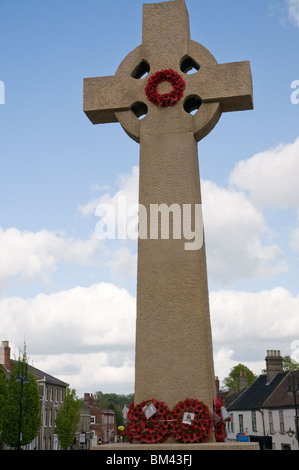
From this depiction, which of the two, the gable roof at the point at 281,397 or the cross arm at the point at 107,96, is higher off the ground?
the cross arm at the point at 107,96

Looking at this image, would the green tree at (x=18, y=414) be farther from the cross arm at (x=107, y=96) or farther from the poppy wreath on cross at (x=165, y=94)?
the poppy wreath on cross at (x=165, y=94)

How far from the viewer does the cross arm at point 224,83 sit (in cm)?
844

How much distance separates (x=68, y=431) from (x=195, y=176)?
49.3 metres

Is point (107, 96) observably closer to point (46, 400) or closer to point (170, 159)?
point (170, 159)

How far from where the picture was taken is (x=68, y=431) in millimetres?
52094

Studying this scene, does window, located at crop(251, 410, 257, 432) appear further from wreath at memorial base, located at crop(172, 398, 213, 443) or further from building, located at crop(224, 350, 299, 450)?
wreath at memorial base, located at crop(172, 398, 213, 443)

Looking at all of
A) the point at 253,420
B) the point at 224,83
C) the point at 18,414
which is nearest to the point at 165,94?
the point at 224,83

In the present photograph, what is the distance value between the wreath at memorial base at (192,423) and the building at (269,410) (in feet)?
120

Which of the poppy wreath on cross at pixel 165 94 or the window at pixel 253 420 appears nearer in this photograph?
the poppy wreath on cross at pixel 165 94

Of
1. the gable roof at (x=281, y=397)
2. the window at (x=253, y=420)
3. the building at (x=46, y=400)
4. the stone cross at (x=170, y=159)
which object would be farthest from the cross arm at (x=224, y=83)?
the building at (x=46, y=400)

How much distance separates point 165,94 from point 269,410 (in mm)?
42418
